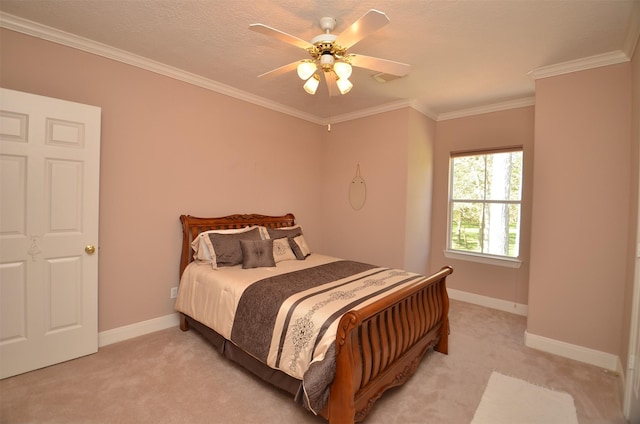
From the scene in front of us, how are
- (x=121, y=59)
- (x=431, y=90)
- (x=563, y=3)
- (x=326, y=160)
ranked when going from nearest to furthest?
(x=563, y=3)
(x=121, y=59)
(x=431, y=90)
(x=326, y=160)

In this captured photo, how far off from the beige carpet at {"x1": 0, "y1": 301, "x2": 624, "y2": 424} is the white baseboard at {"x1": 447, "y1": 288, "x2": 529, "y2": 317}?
1.07 metres

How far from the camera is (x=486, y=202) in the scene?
418 cm

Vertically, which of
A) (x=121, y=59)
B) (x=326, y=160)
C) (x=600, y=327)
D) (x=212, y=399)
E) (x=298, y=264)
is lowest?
(x=212, y=399)

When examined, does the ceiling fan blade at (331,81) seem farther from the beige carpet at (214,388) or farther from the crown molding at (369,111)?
the beige carpet at (214,388)

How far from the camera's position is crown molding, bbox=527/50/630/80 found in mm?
2594

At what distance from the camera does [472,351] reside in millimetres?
2859

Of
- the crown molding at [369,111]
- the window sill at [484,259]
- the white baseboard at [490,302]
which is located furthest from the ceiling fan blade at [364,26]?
the white baseboard at [490,302]

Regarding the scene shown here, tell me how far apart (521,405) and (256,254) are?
2.43 metres

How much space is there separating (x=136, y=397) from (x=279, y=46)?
2.91m

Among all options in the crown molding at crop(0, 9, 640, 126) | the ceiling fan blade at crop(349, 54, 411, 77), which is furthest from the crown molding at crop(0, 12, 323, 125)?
the ceiling fan blade at crop(349, 54, 411, 77)

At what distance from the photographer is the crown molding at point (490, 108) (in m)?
3.77

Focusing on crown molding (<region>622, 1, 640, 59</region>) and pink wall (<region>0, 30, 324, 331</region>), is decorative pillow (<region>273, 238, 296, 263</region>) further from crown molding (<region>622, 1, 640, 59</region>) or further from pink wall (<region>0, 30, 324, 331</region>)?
crown molding (<region>622, 1, 640, 59</region>)

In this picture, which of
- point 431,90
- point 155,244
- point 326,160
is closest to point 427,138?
point 431,90

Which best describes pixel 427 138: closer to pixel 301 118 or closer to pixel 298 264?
pixel 301 118
